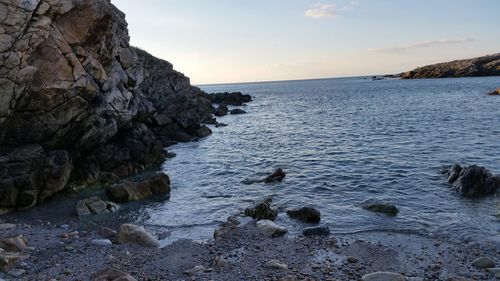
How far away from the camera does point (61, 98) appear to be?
24.5 m

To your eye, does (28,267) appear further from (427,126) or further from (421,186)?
(427,126)

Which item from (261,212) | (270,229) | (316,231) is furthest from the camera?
(261,212)

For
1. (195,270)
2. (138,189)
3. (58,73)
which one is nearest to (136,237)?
(195,270)

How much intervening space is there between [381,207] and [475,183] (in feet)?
20.9

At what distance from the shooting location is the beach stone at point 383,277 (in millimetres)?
13348

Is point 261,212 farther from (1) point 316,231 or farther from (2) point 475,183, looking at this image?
(2) point 475,183

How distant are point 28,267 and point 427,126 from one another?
4713 centimetres

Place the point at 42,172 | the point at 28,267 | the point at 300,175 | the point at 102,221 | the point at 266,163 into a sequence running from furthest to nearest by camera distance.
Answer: the point at 266,163
the point at 300,175
the point at 42,172
the point at 102,221
the point at 28,267

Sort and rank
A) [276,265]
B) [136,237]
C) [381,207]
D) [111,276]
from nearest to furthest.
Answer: [111,276] → [276,265] → [136,237] → [381,207]

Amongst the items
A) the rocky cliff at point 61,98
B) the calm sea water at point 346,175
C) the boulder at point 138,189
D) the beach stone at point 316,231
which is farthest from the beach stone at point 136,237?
the rocky cliff at point 61,98

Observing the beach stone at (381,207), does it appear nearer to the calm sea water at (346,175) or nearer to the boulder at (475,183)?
the calm sea water at (346,175)

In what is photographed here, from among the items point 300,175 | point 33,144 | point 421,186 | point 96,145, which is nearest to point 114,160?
point 96,145

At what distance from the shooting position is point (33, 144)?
24.9 m

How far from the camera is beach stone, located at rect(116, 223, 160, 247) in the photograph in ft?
57.4
